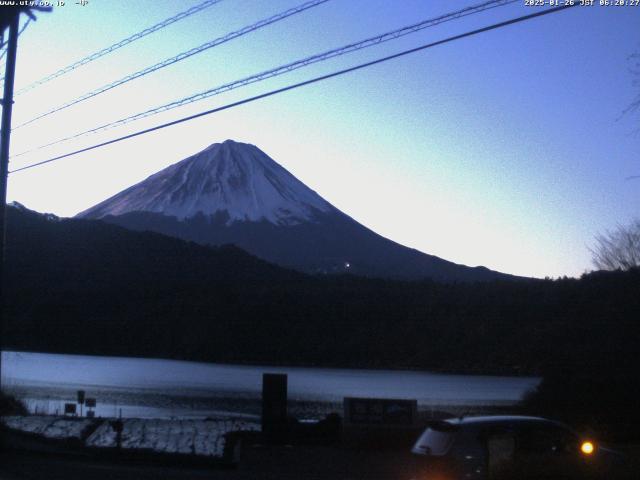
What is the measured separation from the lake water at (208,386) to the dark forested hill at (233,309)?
8.17 ft

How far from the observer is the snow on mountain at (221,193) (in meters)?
124

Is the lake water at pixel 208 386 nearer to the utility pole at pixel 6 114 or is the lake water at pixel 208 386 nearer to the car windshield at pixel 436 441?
the utility pole at pixel 6 114

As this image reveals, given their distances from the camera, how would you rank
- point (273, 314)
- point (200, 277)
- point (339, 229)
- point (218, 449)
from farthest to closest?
point (339, 229)
point (200, 277)
point (273, 314)
point (218, 449)

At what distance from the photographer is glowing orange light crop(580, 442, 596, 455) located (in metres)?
11.6

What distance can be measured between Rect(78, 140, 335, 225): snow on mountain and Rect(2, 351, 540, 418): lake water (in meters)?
70.0

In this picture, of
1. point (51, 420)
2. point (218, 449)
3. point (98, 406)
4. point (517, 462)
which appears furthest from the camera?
point (98, 406)

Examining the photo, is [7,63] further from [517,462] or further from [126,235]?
[126,235]

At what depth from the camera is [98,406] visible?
1398 inches

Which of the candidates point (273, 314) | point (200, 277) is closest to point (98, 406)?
point (273, 314)

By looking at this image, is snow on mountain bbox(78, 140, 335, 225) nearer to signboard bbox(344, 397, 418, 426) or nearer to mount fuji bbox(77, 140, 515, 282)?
mount fuji bbox(77, 140, 515, 282)

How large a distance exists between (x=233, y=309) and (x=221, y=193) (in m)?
73.9

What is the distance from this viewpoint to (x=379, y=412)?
22.5 meters

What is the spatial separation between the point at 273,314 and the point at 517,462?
48270 millimetres

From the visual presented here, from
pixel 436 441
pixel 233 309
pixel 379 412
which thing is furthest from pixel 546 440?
pixel 233 309
